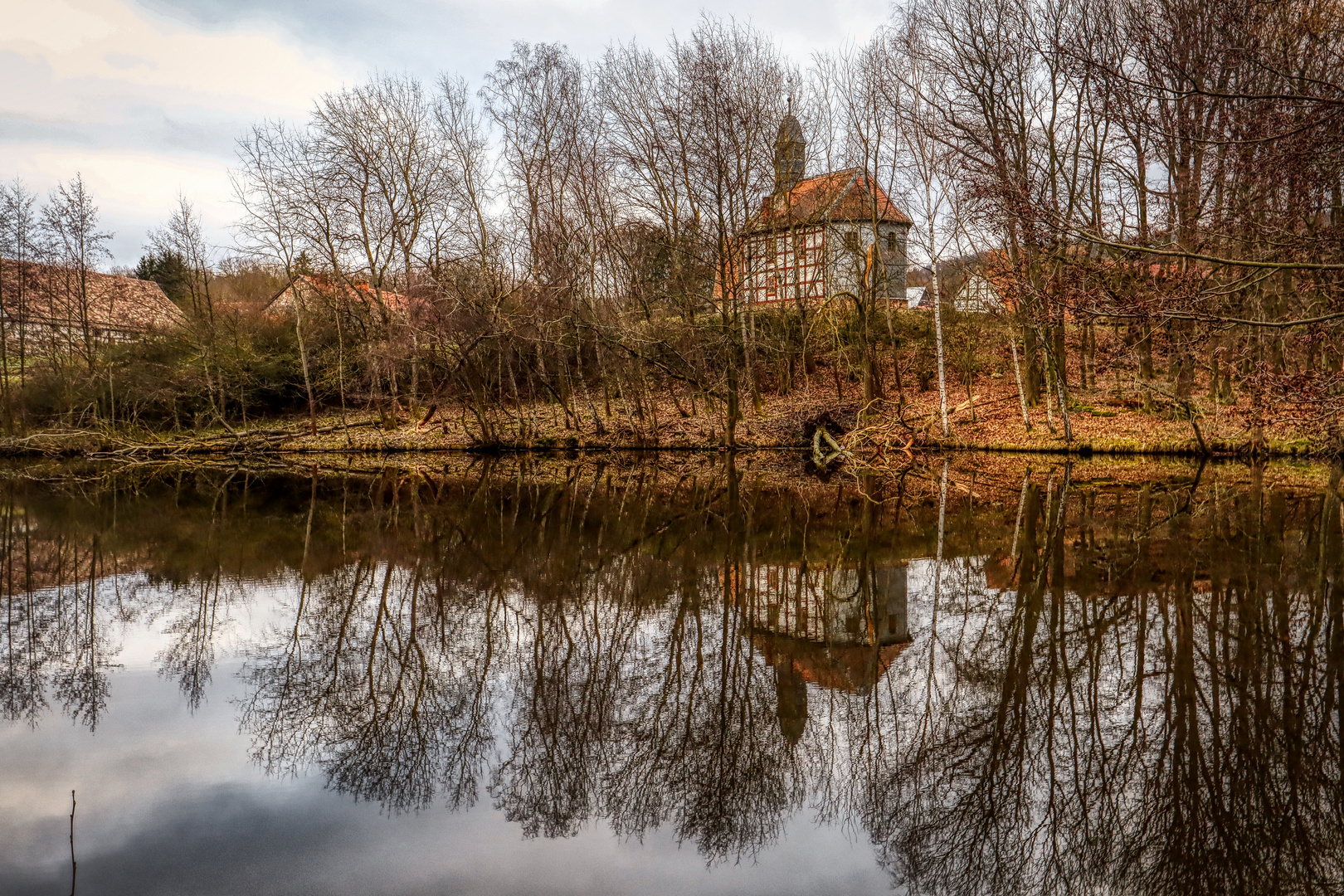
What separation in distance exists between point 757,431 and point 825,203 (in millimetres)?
7297

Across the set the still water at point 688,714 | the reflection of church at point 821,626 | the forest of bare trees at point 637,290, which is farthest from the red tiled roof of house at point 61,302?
the reflection of church at point 821,626

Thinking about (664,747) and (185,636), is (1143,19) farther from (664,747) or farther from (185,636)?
(185,636)

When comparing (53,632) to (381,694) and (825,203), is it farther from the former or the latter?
(825,203)

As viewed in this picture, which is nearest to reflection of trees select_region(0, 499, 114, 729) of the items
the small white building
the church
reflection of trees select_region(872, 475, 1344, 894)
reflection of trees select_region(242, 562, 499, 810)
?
reflection of trees select_region(242, 562, 499, 810)

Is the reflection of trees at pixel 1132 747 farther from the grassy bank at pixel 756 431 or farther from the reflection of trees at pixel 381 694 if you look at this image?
the grassy bank at pixel 756 431

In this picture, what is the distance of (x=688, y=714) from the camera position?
5.37 metres

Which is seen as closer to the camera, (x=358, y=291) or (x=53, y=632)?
(x=53, y=632)

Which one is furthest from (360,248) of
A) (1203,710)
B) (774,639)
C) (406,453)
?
(1203,710)

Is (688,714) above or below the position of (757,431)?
below

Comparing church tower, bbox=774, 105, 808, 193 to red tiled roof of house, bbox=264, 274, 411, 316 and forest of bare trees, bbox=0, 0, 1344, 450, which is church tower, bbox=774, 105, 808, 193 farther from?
red tiled roof of house, bbox=264, 274, 411, 316

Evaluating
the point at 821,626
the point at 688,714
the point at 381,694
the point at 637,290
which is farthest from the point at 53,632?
the point at 637,290

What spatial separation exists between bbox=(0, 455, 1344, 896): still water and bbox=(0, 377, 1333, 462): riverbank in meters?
12.7

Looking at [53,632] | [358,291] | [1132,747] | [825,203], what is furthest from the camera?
[358,291]

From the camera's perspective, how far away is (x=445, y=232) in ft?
96.4
